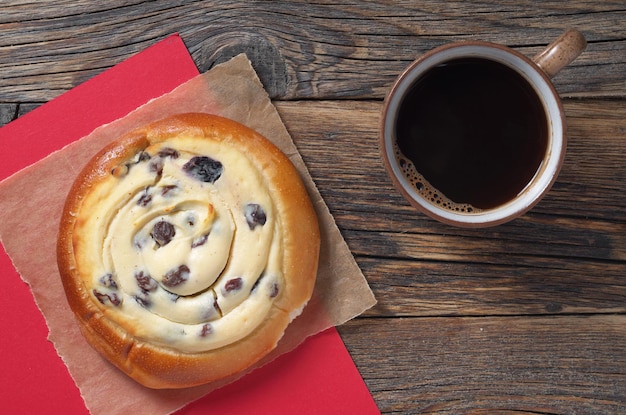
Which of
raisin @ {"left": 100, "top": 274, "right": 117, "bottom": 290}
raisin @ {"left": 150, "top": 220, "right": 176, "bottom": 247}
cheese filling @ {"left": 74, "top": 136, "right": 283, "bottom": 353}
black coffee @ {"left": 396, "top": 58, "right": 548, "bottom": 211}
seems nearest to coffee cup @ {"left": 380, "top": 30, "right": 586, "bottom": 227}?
black coffee @ {"left": 396, "top": 58, "right": 548, "bottom": 211}

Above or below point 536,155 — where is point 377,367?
below

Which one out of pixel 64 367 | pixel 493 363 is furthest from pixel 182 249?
pixel 493 363

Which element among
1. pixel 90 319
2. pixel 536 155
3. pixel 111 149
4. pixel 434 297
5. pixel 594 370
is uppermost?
pixel 111 149

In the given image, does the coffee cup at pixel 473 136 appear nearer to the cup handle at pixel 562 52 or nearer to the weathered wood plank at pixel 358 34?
the cup handle at pixel 562 52

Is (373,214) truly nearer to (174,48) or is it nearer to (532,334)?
(532,334)

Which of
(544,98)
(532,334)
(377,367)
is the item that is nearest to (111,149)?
(377,367)

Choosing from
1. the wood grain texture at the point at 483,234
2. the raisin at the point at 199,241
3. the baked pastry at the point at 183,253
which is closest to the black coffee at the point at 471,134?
the wood grain texture at the point at 483,234

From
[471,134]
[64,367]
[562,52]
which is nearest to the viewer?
[562,52]

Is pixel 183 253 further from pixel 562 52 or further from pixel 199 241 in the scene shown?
pixel 562 52

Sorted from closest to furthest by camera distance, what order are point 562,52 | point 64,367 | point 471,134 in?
point 562,52, point 471,134, point 64,367
